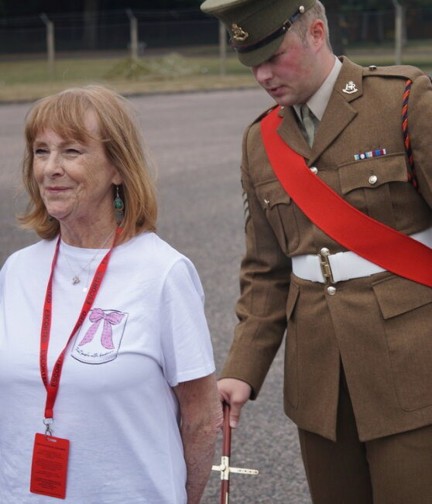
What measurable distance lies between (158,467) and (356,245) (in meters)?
0.73

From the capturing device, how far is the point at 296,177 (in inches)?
121

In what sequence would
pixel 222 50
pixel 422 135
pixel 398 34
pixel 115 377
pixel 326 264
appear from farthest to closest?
pixel 222 50
pixel 398 34
pixel 326 264
pixel 422 135
pixel 115 377

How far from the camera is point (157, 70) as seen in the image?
34.1 m

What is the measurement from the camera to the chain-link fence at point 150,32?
116ft

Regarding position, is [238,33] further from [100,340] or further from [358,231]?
[100,340]

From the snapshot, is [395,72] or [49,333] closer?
[49,333]

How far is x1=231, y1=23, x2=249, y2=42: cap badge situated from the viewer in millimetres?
3043

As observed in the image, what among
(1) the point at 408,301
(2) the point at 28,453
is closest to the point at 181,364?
(2) the point at 28,453

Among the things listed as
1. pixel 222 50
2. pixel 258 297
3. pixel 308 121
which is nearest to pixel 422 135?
pixel 308 121

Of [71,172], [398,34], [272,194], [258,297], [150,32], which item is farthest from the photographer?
[150,32]

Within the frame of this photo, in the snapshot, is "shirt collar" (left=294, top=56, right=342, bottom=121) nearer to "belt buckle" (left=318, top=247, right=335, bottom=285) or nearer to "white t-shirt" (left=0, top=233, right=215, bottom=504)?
"belt buckle" (left=318, top=247, right=335, bottom=285)

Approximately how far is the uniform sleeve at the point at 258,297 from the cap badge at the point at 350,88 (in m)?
0.31

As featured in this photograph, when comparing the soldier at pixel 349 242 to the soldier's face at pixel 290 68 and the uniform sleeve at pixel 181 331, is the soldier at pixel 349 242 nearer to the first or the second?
the soldier's face at pixel 290 68

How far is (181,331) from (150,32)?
126ft
